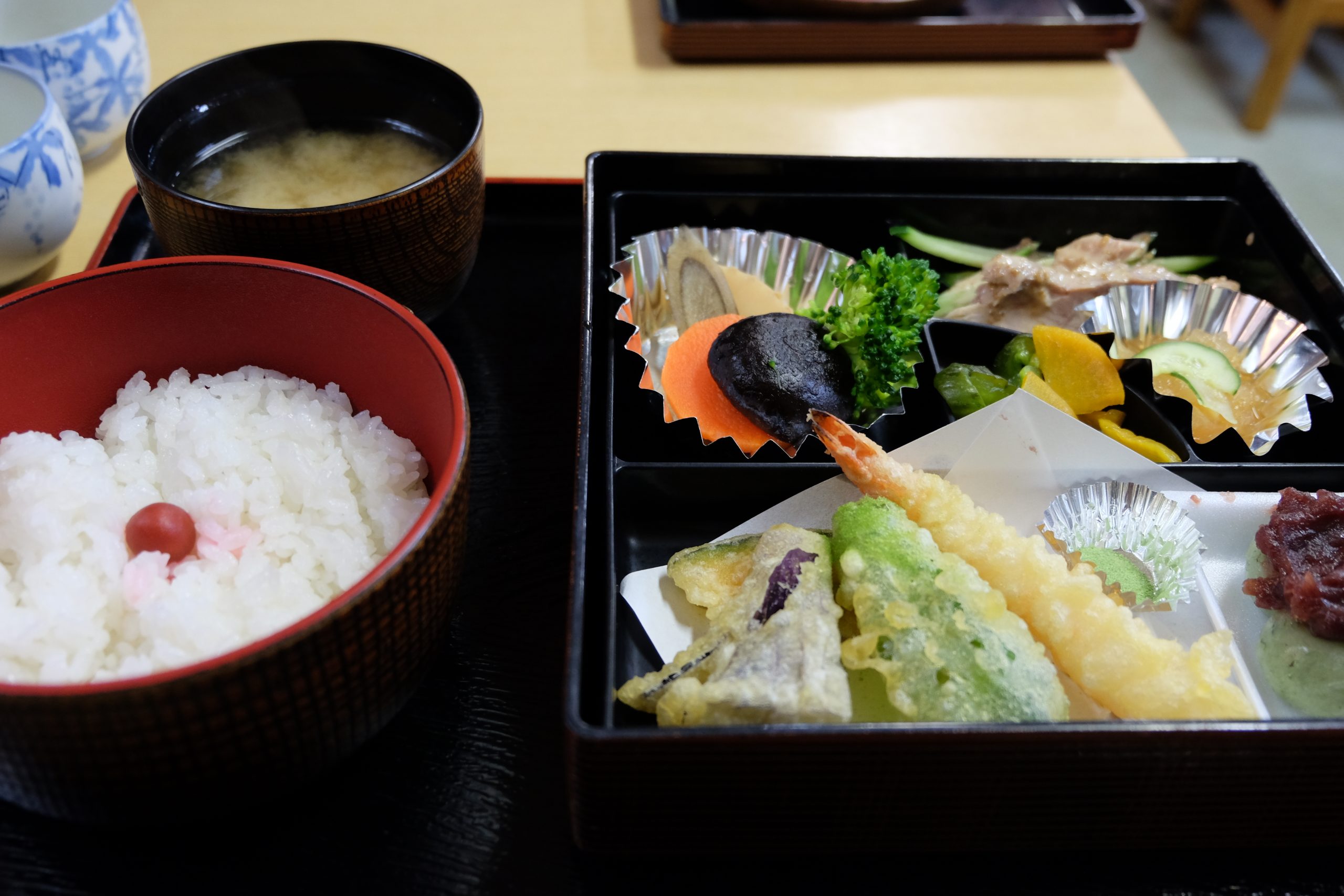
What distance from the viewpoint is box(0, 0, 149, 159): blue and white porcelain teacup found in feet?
5.88

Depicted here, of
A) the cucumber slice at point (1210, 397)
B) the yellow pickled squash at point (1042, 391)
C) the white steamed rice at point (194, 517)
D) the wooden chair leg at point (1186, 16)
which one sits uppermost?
the white steamed rice at point (194, 517)

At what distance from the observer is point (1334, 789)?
0.98 meters

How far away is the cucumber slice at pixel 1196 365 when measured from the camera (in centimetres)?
160

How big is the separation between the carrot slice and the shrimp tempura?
224mm

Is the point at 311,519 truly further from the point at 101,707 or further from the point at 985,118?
the point at 985,118

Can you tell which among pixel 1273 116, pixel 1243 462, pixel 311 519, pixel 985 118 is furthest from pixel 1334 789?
pixel 1273 116

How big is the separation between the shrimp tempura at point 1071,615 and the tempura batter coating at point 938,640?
40 millimetres

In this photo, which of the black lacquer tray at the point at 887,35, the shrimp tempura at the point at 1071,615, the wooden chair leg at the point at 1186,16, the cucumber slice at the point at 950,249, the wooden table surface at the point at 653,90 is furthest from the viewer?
the wooden chair leg at the point at 1186,16

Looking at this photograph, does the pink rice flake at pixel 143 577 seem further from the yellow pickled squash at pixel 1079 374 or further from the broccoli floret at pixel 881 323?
the yellow pickled squash at pixel 1079 374

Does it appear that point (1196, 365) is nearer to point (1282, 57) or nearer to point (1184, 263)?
point (1184, 263)

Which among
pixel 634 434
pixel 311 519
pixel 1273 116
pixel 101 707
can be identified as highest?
pixel 101 707

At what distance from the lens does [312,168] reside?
5.37 ft

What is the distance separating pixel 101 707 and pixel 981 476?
1118 mm

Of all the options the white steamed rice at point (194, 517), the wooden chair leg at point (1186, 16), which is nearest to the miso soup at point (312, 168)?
the white steamed rice at point (194, 517)
